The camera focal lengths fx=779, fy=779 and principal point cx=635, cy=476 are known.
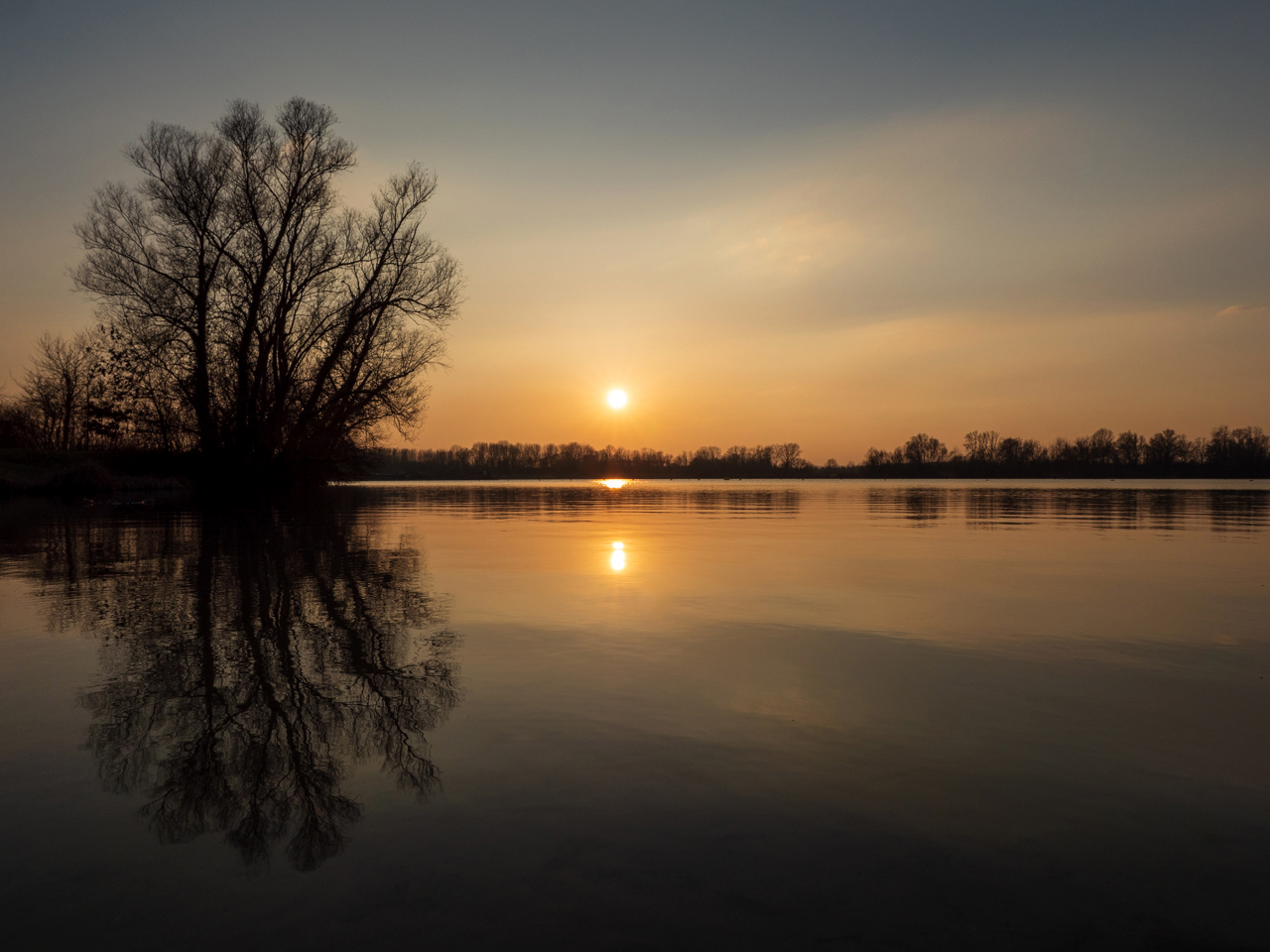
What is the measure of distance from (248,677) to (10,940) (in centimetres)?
289

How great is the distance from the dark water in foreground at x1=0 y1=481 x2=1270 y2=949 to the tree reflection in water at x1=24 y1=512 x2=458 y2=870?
0.03m

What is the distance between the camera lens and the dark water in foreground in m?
2.61

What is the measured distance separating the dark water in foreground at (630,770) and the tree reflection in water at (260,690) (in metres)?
0.03

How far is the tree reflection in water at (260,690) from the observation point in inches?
134

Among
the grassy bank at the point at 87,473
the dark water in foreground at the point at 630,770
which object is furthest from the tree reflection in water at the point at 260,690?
the grassy bank at the point at 87,473

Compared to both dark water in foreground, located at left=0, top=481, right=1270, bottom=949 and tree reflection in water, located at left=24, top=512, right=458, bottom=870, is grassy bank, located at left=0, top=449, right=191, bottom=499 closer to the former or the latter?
tree reflection in water, located at left=24, top=512, right=458, bottom=870

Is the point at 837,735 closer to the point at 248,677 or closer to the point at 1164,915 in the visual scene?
the point at 1164,915

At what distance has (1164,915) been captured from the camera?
261 cm

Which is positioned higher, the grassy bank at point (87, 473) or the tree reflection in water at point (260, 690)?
the grassy bank at point (87, 473)

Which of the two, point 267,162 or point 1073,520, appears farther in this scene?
point 267,162

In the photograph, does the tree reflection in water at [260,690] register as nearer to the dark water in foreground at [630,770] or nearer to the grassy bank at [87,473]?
the dark water in foreground at [630,770]

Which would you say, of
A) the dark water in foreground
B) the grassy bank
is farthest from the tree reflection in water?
the grassy bank

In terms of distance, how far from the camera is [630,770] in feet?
12.4

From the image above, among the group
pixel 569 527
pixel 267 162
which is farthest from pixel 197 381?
pixel 569 527
